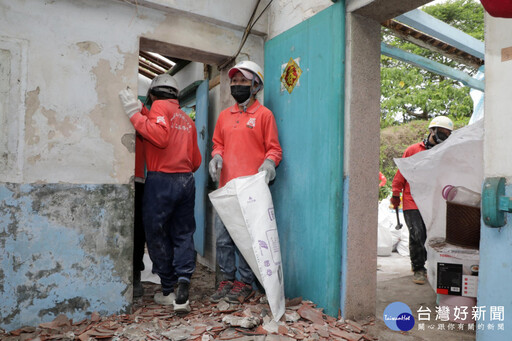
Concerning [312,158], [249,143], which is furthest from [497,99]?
[249,143]

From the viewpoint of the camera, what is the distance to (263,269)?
2.72m

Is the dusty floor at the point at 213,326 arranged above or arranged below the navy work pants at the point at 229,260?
below

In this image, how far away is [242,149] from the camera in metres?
3.23

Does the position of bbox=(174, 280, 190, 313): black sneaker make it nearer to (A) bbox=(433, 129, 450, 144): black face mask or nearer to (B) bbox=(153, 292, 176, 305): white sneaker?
(B) bbox=(153, 292, 176, 305): white sneaker

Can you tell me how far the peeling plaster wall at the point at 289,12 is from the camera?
316cm

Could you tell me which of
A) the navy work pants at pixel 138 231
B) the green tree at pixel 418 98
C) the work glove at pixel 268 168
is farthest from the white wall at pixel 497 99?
the green tree at pixel 418 98

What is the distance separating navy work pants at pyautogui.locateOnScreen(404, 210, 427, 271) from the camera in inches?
171

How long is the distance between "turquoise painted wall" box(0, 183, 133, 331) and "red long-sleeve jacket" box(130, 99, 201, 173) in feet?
1.20

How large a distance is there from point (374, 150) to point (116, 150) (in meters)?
2.09

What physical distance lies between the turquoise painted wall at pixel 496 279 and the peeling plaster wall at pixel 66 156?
251 centimetres

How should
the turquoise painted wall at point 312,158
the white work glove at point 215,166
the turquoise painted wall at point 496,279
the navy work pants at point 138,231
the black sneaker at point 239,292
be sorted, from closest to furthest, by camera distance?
the turquoise painted wall at point 496,279
the turquoise painted wall at point 312,158
the black sneaker at point 239,292
the white work glove at point 215,166
the navy work pants at point 138,231

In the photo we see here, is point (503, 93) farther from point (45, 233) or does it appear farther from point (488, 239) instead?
point (45, 233)

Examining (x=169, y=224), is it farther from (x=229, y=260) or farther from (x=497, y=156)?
(x=497, y=156)

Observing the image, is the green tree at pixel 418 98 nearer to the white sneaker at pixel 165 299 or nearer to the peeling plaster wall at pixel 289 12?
the peeling plaster wall at pixel 289 12
